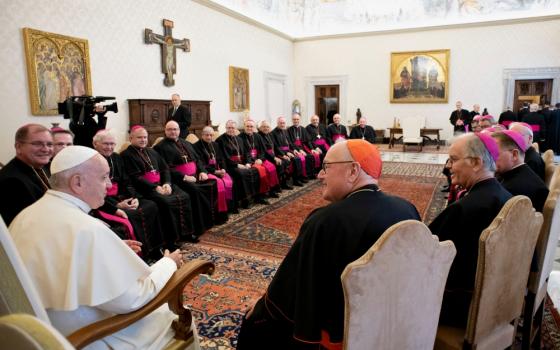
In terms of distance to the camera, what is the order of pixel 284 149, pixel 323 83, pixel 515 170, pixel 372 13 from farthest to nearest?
pixel 323 83, pixel 372 13, pixel 284 149, pixel 515 170

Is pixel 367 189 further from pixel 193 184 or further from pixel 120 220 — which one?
pixel 193 184

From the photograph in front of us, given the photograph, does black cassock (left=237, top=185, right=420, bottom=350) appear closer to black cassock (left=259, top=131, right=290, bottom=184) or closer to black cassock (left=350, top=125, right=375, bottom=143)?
black cassock (left=259, top=131, right=290, bottom=184)

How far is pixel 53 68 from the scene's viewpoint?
729cm

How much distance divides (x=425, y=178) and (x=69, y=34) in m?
8.04

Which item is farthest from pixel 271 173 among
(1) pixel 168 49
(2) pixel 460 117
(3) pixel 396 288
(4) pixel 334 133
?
(2) pixel 460 117

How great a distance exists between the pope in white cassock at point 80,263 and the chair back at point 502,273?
1537mm

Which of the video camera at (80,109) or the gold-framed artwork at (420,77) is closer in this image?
the video camera at (80,109)

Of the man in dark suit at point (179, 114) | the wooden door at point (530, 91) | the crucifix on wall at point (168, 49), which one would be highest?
the crucifix on wall at point (168, 49)

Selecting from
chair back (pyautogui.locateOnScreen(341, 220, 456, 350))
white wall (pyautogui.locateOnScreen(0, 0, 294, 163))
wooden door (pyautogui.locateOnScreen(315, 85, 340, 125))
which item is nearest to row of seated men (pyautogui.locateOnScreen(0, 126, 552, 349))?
chair back (pyautogui.locateOnScreen(341, 220, 456, 350))

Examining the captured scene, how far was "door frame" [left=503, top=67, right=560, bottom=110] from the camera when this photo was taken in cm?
1424

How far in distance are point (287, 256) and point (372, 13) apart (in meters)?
16.6

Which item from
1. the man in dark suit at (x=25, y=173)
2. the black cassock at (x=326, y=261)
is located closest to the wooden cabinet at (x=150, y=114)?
the man in dark suit at (x=25, y=173)

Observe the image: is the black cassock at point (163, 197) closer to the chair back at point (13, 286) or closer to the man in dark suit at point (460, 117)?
the chair back at point (13, 286)

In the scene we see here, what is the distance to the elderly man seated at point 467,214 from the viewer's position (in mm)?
2086
